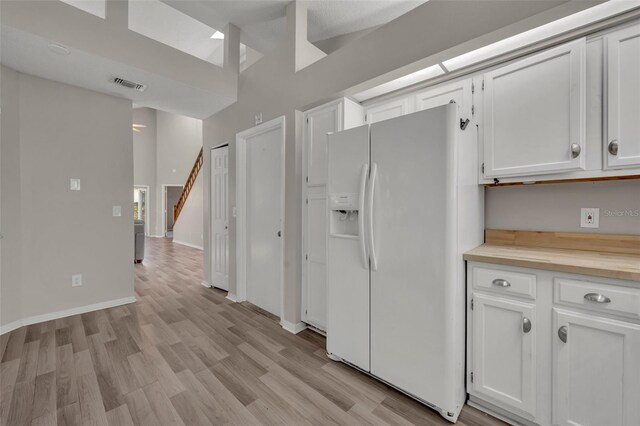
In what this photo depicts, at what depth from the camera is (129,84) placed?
305cm

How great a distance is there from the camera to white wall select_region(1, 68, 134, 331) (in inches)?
110

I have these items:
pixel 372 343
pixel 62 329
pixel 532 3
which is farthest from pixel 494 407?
pixel 62 329

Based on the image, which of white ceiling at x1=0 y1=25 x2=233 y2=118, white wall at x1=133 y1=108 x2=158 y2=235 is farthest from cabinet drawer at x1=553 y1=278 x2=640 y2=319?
white wall at x1=133 y1=108 x2=158 y2=235

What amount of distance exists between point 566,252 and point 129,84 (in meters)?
4.33

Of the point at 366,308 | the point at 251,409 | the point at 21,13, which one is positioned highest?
the point at 21,13

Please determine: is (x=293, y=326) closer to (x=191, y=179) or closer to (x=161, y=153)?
(x=191, y=179)

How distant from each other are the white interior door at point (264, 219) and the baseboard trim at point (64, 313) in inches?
63.8

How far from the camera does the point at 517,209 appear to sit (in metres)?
1.96

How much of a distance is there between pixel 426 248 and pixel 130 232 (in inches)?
147

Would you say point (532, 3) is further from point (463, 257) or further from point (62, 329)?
point (62, 329)

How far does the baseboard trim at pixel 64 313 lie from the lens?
273 cm

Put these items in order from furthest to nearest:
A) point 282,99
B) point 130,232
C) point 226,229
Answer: point 226,229 < point 130,232 < point 282,99

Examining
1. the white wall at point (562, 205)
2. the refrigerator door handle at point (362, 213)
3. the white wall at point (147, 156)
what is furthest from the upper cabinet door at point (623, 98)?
the white wall at point (147, 156)

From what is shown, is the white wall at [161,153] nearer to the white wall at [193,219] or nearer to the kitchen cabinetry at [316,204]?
the white wall at [193,219]
